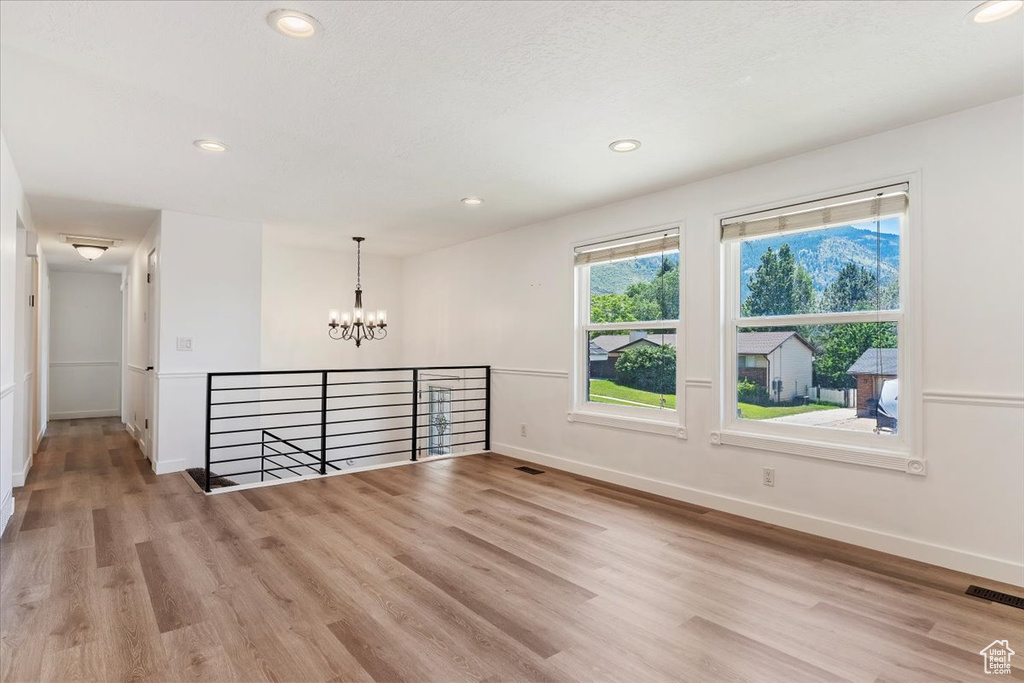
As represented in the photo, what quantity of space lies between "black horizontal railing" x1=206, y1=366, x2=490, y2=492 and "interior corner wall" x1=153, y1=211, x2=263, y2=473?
193mm

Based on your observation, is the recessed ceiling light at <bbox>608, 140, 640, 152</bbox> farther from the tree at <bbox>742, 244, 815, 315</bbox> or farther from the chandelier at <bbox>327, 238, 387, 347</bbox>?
the chandelier at <bbox>327, 238, 387, 347</bbox>

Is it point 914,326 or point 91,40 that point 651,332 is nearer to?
point 914,326

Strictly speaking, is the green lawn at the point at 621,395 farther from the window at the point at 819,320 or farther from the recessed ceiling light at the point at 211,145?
the recessed ceiling light at the point at 211,145

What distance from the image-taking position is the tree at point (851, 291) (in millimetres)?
3180

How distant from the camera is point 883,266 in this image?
314 cm

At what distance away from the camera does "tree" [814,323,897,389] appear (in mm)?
3129

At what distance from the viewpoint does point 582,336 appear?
493 cm

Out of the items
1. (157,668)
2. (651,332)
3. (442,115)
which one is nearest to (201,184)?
(442,115)

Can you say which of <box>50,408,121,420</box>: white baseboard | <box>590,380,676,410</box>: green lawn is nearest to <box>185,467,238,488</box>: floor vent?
<box>590,380,676,410</box>: green lawn

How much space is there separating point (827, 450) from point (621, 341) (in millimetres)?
1803

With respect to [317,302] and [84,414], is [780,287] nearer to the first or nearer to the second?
[317,302]

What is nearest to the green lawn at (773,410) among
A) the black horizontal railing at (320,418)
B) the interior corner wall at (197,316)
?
the black horizontal railing at (320,418)

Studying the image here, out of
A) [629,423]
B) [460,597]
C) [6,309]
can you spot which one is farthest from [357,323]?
[460,597]

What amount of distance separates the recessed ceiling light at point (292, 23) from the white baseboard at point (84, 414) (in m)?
9.16
